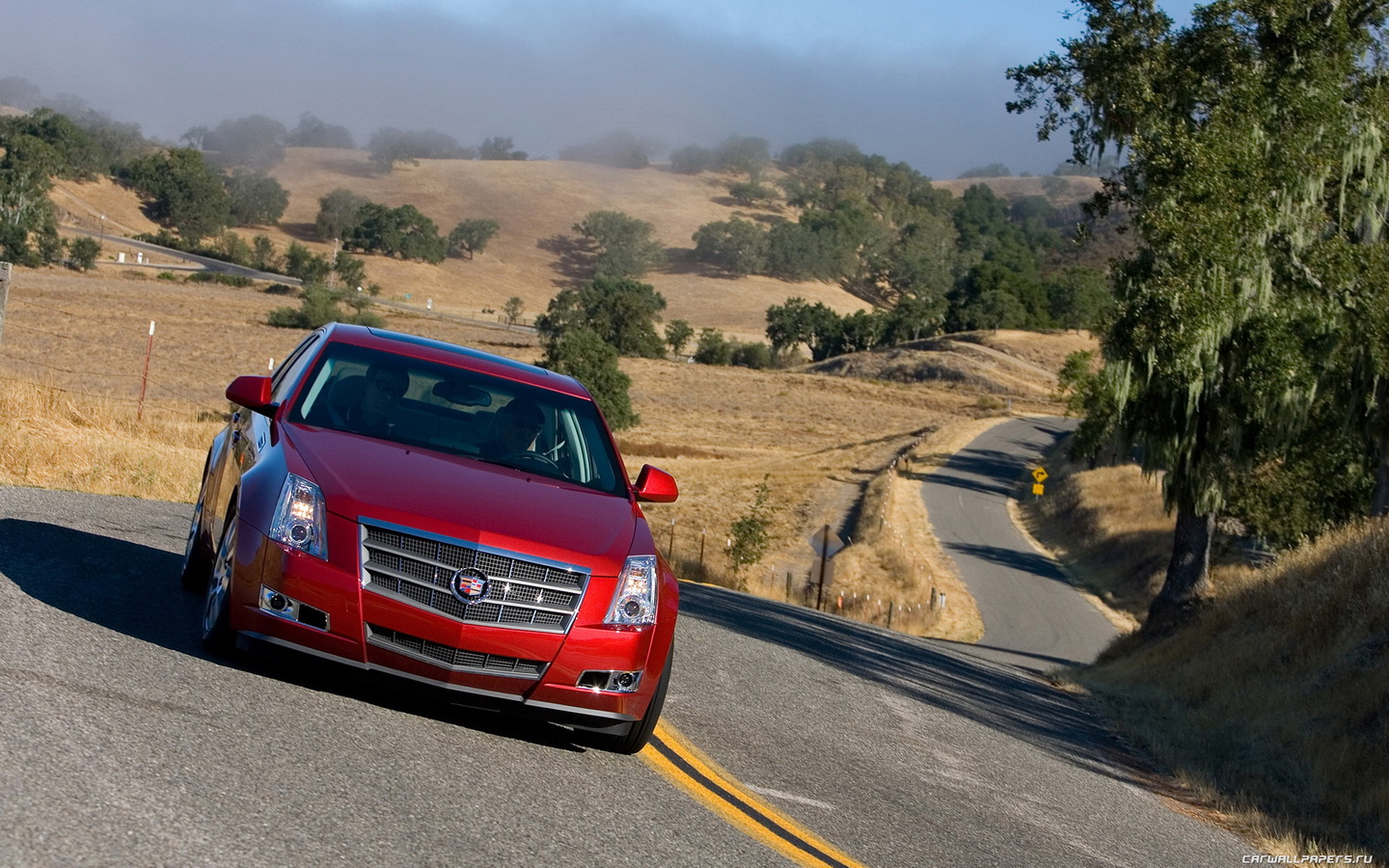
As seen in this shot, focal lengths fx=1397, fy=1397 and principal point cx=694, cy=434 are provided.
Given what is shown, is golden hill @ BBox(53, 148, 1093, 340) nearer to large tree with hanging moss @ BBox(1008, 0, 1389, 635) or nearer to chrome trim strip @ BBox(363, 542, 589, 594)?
large tree with hanging moss @ BBox(1008, 0, 1389, 635)

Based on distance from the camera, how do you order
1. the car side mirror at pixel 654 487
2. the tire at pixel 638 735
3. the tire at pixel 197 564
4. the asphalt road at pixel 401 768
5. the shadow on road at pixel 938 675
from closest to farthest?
the asphalt road at pixel 401 768 → the tire at pixel 638 735 → the car side mirror at pixel 654 487 → the tire at pixel 197 564 → the shadow on road at pixel 938 675

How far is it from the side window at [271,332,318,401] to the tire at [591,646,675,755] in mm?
2516

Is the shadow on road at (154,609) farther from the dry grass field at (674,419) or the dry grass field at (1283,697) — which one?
the dry grass field at (674,419)

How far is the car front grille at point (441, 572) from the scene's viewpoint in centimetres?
594

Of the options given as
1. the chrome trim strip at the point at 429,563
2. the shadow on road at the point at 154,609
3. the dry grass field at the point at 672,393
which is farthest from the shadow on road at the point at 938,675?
the dry grass field at the point at 672,393

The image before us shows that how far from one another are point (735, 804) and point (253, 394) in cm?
326

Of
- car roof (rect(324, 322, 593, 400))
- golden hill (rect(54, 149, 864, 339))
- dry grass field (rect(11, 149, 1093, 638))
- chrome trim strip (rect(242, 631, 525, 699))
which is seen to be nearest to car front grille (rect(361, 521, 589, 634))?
chrome trim strip (rect(242, 631, 525, 699))

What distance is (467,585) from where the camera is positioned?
5.92 m

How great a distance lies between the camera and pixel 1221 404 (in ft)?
65.4

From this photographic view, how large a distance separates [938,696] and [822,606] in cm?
2051

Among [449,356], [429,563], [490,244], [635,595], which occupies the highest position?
[490,244]

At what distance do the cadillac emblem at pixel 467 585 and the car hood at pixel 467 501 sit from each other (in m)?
0.14

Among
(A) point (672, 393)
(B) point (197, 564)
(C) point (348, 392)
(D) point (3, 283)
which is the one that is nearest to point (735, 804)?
(C) point (348, 392)

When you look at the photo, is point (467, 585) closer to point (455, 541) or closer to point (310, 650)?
point (455, 541)
